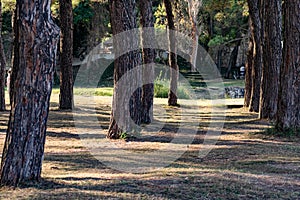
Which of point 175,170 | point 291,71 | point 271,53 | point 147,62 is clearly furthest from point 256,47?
point 175,170

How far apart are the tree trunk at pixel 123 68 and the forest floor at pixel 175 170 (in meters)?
0.47

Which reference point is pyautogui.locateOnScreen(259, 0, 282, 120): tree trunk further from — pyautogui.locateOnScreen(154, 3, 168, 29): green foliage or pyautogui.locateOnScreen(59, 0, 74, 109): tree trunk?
pyautogui.locateOnScreen(154, 3, 168, 29): green foliage

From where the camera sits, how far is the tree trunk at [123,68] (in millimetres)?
11383

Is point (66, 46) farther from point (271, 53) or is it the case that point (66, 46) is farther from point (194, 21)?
point (194, 21)

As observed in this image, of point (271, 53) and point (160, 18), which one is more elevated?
point (160, 18)

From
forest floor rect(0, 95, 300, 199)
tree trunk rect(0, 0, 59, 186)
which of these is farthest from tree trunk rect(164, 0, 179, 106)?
tree trunk rect(0, 0, 59, 186)

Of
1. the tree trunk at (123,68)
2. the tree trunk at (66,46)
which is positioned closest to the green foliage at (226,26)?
the tree trunk at (66,46)

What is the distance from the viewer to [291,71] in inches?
482

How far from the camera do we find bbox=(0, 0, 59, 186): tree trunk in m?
6.35

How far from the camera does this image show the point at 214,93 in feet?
107

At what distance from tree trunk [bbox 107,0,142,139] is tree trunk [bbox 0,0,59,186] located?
4.94 metres

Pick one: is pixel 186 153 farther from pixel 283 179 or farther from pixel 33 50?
pixel 33 50

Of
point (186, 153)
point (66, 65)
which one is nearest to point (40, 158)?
point (186, 153)

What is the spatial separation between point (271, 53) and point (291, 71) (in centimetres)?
342
